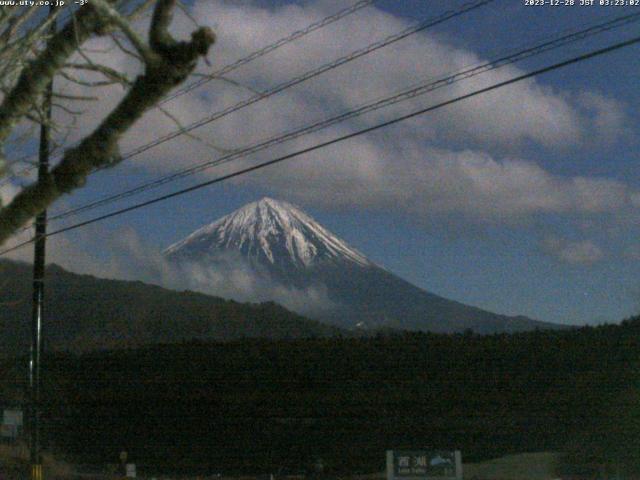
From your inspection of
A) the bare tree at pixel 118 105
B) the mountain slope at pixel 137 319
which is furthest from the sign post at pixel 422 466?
the mountain slope at pixel 137 319

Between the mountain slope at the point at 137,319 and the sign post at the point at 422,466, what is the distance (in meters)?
25.1

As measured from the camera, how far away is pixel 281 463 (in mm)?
23734

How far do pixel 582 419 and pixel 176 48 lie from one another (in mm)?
19631

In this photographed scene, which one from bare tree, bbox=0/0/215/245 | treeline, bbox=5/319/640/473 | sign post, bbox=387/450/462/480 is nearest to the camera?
bare tree, bbox=0/0/215/245

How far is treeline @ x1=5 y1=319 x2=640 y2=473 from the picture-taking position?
21703mm

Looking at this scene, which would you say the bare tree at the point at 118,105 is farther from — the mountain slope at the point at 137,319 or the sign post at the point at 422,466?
the mountain slope at the point at 137,319

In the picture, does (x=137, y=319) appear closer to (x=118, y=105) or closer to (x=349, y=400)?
(x=349, y=400)

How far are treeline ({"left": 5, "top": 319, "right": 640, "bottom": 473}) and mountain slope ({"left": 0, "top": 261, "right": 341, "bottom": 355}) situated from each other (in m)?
13.7

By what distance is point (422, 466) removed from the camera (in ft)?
49.8

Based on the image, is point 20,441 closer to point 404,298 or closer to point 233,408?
Result: point 233,408

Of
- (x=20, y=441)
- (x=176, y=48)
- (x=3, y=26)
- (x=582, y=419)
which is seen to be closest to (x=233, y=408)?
(x=20, y=441)

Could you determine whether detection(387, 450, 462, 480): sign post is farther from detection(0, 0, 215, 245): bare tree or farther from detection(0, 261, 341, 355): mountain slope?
detection(0, 261, 341, 355): mountain slope

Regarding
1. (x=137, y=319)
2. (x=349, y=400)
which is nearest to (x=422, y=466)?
(x=349, y=400)

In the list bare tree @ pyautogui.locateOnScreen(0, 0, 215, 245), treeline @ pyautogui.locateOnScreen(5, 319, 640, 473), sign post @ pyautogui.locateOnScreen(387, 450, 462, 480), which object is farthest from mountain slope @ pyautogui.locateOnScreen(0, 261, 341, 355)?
bare tree @ pyautogui.locateOnScreen(0, 0, 215, 245)
